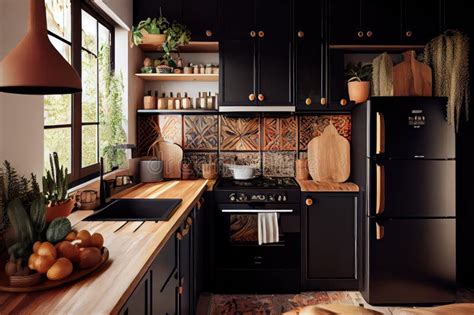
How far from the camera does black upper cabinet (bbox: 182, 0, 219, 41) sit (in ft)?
12.8

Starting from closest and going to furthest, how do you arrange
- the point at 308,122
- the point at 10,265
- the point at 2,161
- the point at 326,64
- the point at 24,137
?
1. the point at 10,265
2. the point at 2,161
3. the point at 24,137
4. the point at 326,64
5. the point at 308,122

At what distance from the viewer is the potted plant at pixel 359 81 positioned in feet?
12.6

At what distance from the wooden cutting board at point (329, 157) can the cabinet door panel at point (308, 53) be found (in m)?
0.41

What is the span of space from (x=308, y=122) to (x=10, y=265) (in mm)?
3276

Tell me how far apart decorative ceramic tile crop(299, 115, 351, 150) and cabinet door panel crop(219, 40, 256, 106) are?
641 mm

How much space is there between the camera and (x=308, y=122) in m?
4.23

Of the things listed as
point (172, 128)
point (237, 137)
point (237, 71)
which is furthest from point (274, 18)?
point (172, 128)

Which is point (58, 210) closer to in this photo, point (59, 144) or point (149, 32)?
point (59, 144)

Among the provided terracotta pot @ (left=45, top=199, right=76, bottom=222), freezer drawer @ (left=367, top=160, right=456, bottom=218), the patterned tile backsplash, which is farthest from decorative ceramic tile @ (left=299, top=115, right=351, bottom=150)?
terracotta pot @ (left=45, top=199, right=76, bottom=222)

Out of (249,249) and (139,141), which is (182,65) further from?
(249,249)

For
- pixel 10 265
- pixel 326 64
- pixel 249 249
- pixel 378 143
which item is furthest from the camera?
pixel 326 64

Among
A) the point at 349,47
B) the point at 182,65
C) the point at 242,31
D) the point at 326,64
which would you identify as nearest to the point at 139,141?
the point at 182,65

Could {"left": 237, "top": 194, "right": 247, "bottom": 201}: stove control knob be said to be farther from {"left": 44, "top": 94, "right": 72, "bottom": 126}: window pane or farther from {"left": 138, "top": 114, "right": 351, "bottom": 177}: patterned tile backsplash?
{"left": 44, "top": 94, "right": 72, "bottom": 126}: window pane

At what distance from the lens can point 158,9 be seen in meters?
3.91
